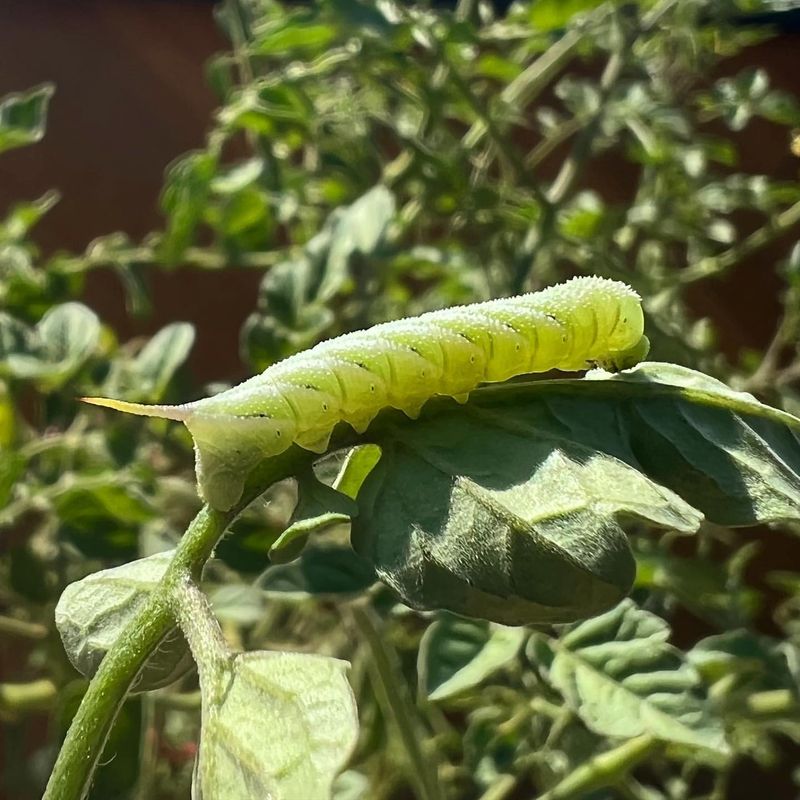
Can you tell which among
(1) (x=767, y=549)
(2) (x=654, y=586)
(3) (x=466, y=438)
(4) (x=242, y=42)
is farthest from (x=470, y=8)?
(1) (x=767, y=549)

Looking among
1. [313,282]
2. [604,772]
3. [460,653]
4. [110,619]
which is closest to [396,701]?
[460,653]

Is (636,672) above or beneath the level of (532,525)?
beneath

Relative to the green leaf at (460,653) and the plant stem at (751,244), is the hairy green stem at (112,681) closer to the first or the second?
the green leaf at (460,653)

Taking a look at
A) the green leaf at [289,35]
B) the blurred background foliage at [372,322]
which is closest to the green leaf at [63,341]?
the blurred background foliage at [372,322]

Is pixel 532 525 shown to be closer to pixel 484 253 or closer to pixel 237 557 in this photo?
pixel 237 557

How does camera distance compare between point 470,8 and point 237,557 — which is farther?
point 470,8

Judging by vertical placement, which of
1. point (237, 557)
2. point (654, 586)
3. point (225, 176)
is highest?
point (225, 176)
